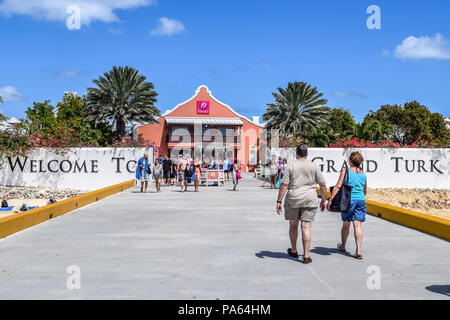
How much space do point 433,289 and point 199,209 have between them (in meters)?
8.95

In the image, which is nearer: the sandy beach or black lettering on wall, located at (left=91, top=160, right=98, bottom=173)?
the sandy beach

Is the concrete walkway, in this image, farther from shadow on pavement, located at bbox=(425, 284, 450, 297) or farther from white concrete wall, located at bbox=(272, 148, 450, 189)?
white concrete wall, located at bbox=(272, 148, 450, 189)

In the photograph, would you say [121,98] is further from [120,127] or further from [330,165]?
[330,165]

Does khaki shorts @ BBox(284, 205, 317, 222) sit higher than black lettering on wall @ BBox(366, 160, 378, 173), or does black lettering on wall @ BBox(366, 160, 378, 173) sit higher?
black lettering on wall @ BBox(366, 160, 378, 173)

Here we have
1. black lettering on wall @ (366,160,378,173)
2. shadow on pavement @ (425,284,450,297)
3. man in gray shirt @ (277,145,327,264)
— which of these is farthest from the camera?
black lettering on wall @ (366,160,378,173)

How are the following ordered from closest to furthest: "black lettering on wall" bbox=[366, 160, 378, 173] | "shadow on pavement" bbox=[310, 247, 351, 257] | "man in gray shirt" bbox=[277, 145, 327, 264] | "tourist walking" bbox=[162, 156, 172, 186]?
1. "man in gray shirt" bbox=[277, 145, 327, 264]
2. "shadow on pavement" bbox=[310, 247, 351, 257]
3. "tourist walking" bbox=[162, 156, 172, 186]
4. "black lettering on wall" bbox=[366, 160, 378, 173]

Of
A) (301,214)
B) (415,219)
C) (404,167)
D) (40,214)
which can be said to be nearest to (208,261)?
(301,214)

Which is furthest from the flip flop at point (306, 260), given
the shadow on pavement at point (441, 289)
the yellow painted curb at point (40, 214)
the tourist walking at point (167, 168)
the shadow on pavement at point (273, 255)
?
Result: the tourist walking at point (167, 168)

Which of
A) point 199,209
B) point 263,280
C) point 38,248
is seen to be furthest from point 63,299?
point 199,209

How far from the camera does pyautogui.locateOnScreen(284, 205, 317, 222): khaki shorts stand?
22.9 ft

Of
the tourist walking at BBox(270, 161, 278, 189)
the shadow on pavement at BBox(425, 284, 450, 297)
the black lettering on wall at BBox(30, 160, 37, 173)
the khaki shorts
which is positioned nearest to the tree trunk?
the black lettering on wall at BBox(30, 160, 37, 173)

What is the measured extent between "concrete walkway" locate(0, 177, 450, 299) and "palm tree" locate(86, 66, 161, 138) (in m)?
32.5

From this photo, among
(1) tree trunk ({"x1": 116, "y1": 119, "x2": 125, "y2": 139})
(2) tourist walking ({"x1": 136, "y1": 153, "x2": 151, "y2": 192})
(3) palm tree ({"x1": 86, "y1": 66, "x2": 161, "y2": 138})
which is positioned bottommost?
(2) tourist walking ({"x1": 136, "y1": 153, "x2": 151, "y2": 192})

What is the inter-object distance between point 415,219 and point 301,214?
14.9 ft
